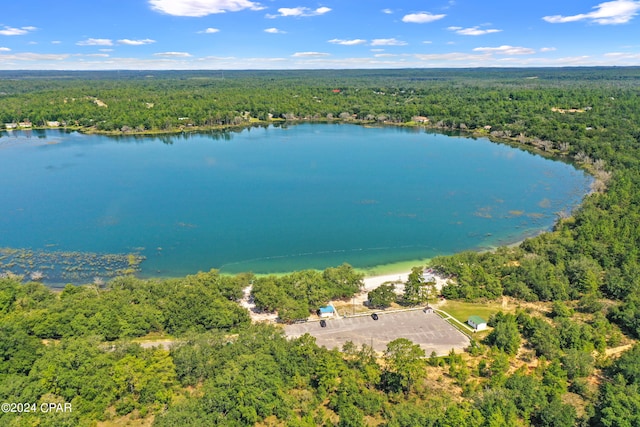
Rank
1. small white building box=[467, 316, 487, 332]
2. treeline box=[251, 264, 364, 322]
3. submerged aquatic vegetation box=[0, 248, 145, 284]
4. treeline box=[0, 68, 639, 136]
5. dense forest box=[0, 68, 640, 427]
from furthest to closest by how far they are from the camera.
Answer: treeline box=[0, 68, 639, 136]
submerged aquatic vegetation box=[0, 248, 145, 284]
treeline box=[251, 264, 364, 322]
small white building box=[467, 316, 487, 332]
dense forest box=[0, 68, 640, 427]

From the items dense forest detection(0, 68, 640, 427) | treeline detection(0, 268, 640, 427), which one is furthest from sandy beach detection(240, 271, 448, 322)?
treeline detection(0, 268, 640, 427)

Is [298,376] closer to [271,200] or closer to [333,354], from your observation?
[333,354]

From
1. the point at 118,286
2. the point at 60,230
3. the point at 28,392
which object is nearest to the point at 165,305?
the point at 118,286

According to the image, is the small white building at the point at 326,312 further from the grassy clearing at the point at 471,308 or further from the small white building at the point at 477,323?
the small white building at the point at 477,323

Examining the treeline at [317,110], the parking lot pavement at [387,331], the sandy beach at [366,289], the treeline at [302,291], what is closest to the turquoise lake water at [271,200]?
the sandy beach at [366,289]

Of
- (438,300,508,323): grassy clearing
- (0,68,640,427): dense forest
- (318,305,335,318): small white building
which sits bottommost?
(438,300,508,323): grassy clearing

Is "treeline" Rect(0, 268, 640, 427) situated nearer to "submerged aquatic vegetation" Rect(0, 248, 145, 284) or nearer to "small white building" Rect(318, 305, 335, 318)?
"small white building" Rect(318, 305, 335, 318)

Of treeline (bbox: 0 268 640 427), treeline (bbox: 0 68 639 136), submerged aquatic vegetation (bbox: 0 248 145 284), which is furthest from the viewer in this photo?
treeline (bbox: 0 68 639 136)

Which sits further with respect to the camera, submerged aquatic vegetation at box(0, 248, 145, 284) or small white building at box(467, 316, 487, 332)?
submerged aquatic vegetation at box(0, 248, 145, 284)

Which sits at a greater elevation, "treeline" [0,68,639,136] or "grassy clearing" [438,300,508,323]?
"treeline" [0,68,639,136]
